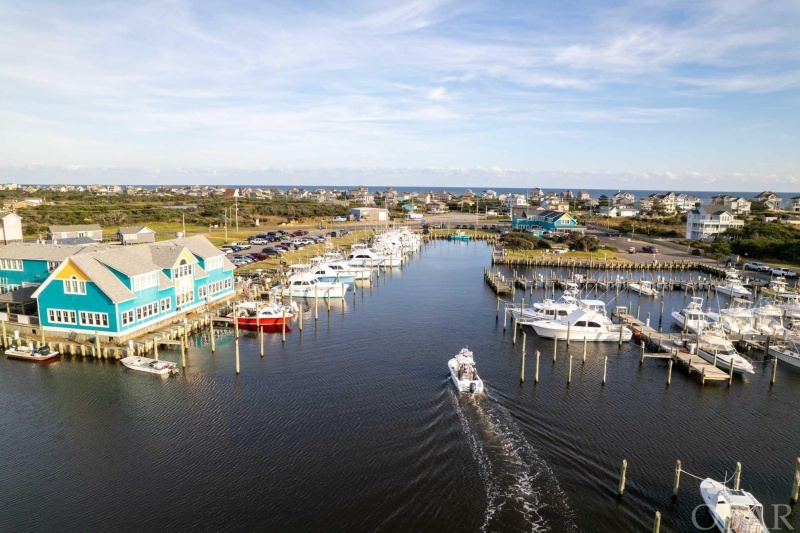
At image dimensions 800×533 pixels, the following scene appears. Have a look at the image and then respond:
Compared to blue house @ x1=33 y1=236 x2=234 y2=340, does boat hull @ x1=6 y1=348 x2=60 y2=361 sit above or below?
below

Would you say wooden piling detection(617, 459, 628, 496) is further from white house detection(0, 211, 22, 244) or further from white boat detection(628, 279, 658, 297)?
white house detection(0, 211, 22, 244)

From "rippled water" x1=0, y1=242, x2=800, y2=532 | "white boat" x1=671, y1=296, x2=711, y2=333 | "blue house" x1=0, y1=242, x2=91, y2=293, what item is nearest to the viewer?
"rippled water" x1=0, y1=242, x2=800, y2=532

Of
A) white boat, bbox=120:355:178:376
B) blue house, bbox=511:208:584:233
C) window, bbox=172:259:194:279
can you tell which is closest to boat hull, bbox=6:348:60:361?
white boat, bbox=120:355:178:376

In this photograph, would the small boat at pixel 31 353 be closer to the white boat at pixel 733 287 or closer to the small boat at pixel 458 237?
the white boat at pixel 733 287

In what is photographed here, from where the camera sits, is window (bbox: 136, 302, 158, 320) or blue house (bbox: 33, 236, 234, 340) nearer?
blue house (bbox: 33, 236, 234, 340)

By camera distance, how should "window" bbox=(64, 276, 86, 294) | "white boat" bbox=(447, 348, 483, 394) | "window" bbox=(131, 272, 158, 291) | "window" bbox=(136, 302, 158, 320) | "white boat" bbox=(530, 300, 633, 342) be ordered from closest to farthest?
"white boat" bbox=(447, 348, 483, 394), "window" bbox=(64, 276, 86, 294), "window" bbox=(131, 272, 158, 291), "window" bbox=(136, 302, 158, 320), "white boat" bbox=(530, 300, 633, 342)

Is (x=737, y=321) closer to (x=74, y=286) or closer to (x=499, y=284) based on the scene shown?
(x=499, y=284)

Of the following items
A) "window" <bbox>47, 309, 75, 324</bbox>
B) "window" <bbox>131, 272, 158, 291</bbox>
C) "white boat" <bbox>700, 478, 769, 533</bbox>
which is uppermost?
"window" <bbox>131, 272, 158, 291</bbox>
